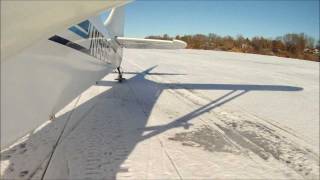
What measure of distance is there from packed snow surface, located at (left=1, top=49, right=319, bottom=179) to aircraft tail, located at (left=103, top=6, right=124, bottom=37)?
294 centimetres

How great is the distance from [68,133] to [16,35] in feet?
9.62

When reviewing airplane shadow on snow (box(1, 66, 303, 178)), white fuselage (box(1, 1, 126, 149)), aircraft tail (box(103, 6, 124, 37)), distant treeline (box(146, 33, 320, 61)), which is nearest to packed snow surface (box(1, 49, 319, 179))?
airplane shadow on snow (box(1, 66, 303, 178))

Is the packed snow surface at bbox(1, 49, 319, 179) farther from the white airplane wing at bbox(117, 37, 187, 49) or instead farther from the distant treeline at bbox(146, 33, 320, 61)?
the distant treeline at bbox(146, 33, 320, 61)

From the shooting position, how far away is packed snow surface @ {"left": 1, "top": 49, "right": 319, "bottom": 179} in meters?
2.87

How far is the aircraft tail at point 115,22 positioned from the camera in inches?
343

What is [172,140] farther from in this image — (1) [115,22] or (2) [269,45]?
(2) [269,45]

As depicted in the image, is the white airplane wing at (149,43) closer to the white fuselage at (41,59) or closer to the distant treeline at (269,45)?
the white fuselage at (41,59)

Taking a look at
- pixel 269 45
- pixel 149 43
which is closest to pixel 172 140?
pixel 149 43

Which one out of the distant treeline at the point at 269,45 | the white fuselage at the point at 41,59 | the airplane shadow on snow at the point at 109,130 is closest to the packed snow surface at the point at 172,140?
the airplane shadow on snow at the point at 109,130

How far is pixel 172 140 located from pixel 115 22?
6.33m

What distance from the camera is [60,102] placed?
302 cm

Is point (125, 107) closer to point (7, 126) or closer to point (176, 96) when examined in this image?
point (176, 96)

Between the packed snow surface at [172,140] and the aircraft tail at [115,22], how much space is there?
2938mm

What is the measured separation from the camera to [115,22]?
9.23 m
